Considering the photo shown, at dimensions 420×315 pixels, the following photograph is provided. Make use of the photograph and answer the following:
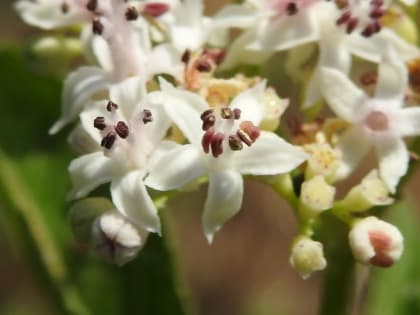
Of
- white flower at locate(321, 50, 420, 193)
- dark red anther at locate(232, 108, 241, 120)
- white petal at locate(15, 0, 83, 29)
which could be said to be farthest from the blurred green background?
dark red anther at locate(232, 108, 241, 120)

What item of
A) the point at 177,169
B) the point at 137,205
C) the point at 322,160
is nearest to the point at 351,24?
the point at 322,160

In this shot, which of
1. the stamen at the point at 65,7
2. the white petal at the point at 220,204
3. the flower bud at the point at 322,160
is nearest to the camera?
the white petal at the point at 220,204

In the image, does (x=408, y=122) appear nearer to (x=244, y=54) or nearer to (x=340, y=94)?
(x=340, y=94)

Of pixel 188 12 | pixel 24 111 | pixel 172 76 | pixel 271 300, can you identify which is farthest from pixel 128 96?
pixel 271 300

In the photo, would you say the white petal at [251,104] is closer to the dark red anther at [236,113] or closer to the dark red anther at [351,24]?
the dark red anther at [236,113]

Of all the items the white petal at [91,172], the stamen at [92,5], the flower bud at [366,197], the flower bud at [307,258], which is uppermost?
the stamen at [92,5]

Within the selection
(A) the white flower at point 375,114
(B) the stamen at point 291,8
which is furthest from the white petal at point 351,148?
(B) the stamen at point 291,8

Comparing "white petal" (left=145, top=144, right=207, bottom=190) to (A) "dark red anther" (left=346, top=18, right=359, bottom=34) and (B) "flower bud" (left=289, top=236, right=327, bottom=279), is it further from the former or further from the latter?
(A) "dark red anther" (left=346, top=18, right=359, bottom=34)
